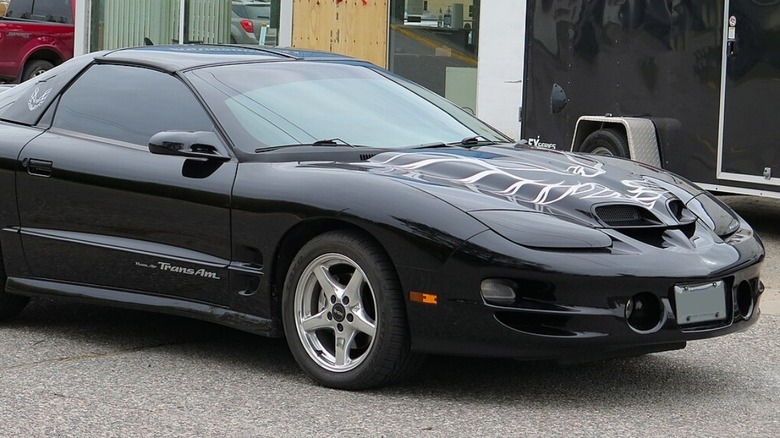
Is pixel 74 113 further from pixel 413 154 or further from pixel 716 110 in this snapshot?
pixel 716 110

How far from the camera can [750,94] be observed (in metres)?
9.98

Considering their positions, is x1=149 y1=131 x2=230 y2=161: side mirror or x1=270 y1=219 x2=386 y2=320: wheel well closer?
x1=270 y1=219 x2=386 y2=320: wheel well

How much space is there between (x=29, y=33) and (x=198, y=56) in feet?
54.7

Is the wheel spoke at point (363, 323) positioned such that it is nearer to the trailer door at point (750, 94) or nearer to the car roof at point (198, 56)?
the car roof at point (198, 56)

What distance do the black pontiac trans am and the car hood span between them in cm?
1

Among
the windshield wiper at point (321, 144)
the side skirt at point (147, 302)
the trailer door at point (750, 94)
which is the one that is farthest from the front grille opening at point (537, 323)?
the trailer door at point (750, 94)

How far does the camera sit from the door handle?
20.4 ft

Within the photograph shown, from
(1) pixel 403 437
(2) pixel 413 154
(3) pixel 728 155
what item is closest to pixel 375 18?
(3) pixel 728 155

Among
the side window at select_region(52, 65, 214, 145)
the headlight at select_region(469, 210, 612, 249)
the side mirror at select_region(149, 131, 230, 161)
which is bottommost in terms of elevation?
the headlight at select_region(469, 210, 612, 249)

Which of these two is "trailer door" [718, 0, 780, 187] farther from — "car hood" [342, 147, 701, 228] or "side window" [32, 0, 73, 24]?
"side window" [32, 0, 73, 24]

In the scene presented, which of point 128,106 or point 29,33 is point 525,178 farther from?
point 29,33

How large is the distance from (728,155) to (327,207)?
227 inches

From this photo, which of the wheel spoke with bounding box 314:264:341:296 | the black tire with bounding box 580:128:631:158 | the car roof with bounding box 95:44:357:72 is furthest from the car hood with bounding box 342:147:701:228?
the black tire with bounding box 580:128:631:158

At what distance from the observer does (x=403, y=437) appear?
457 centimetres
